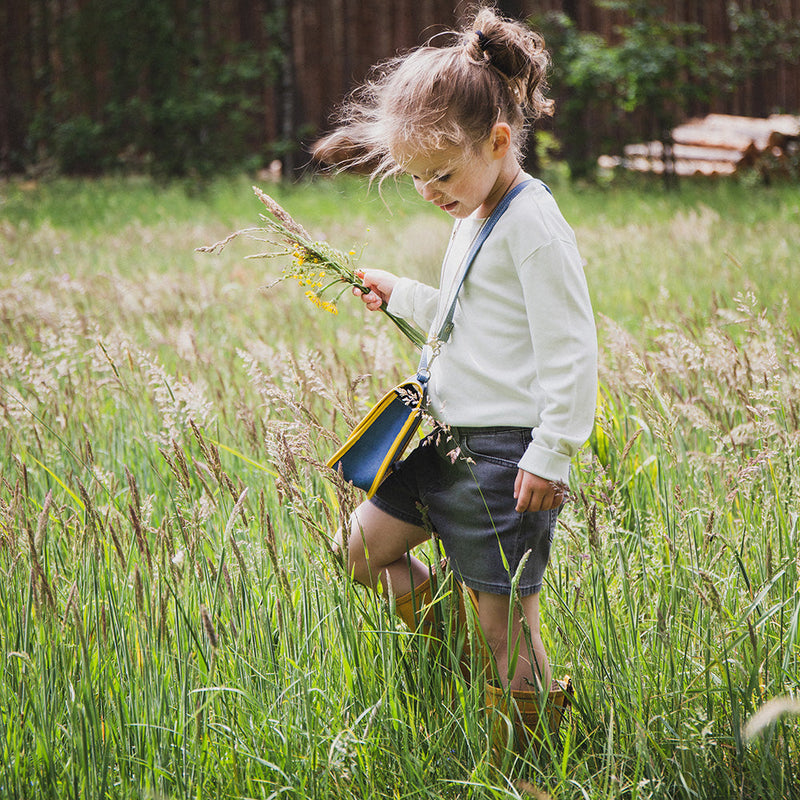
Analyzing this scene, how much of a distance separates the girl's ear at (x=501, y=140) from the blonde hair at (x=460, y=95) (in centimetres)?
2

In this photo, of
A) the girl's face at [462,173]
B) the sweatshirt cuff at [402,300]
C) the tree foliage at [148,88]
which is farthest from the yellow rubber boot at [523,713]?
the tree foliage at [148,88]

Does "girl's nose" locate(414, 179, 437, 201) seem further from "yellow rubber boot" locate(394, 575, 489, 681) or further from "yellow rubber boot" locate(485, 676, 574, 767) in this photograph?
"yellow rubber boot" locate(485, 676, 574, 767)

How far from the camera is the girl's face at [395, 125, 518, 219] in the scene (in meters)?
1.81

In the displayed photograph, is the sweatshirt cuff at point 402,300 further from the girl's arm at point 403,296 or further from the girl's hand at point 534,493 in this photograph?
the girl's hand at point 534,493

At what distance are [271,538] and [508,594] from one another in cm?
50

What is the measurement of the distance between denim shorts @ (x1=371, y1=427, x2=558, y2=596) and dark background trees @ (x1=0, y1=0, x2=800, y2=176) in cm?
1224

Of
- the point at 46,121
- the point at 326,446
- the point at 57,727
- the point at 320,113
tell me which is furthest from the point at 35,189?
the point at 57,727

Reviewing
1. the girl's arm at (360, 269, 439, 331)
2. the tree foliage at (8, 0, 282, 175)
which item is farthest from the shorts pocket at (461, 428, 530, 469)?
the tree foliage at (8, 0, 282, 175)

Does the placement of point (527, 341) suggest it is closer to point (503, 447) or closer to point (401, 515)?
point (503, 447)

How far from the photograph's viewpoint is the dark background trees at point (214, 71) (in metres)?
14.3

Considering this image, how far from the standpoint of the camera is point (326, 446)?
8.57ft

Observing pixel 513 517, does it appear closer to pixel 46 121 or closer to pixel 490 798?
pixel 490 798

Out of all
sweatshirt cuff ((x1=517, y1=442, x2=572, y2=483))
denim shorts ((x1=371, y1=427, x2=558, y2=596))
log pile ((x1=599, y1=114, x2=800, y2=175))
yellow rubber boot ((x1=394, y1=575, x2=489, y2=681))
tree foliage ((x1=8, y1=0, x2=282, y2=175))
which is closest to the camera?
sweatshirt cuff ((x1=517, y1=442, x2=572, y2=483))

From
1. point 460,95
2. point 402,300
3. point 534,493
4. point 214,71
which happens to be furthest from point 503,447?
point 214,71
